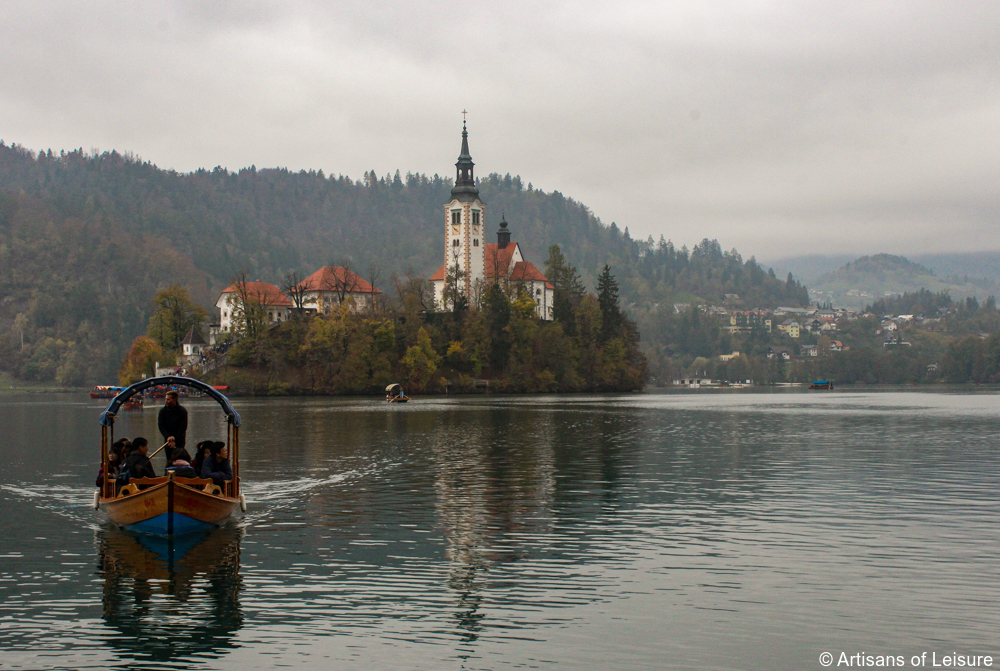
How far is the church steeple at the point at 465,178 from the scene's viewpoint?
193500mm

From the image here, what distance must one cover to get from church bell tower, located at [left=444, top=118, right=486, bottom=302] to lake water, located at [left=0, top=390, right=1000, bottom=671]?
471 feet

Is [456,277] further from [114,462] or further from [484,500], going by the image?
[114,462]

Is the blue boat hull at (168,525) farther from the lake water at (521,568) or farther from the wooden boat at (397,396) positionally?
the wooden boat at (397,396)

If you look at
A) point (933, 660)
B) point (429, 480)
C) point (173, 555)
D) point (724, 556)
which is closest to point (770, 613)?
point (933, 660)

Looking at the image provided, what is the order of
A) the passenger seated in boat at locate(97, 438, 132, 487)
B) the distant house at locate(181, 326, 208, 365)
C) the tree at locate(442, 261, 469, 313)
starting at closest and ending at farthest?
1. the passenger seated in boat at locate(97, 438, 132, 487)
2. the distant house at locate(181, 326, 208, 365)
3. the tree at locate(442, 261, 469, 313)

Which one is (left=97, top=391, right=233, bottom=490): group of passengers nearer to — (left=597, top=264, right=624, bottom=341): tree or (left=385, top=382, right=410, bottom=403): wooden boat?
(left=385, top=382, right=410, bottom=403): wooden boat

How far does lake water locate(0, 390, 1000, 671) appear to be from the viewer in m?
17.8

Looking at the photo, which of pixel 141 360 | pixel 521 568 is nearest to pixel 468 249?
pixel 141 360

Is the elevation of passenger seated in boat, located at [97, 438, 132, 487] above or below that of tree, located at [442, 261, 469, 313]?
below

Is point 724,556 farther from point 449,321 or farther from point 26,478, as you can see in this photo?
point 449,321

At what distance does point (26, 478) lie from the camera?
4394cm

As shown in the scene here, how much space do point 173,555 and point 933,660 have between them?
1941 cm

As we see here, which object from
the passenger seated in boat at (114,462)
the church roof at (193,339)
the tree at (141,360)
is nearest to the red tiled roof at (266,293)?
the church roof at (193,339)

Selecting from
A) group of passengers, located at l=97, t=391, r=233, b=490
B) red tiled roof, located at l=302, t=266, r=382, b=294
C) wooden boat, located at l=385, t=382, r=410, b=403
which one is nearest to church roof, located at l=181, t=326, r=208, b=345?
red tiled roof, located at l=302, t=266, r=382, b=294
